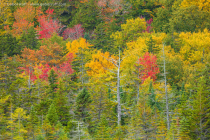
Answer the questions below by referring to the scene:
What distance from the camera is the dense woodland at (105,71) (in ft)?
109

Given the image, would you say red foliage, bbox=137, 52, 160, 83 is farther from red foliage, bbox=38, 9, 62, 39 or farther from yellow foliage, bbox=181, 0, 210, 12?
red foliage, bbox=38, 9, 62, 39

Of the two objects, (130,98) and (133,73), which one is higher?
(133,73)

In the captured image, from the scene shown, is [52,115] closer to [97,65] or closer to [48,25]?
[97,65]

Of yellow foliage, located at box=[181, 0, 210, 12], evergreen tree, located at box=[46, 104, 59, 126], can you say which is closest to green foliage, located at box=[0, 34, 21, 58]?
evergreen tree, located at box=[46, 104, 59, 126]

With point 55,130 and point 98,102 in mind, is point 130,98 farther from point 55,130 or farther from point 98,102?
point 55,130

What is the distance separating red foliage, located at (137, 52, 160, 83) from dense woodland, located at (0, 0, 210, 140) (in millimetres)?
175

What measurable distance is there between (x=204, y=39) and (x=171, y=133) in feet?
110

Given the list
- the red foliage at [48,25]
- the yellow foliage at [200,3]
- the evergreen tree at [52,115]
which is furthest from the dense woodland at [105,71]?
the red foliage at [48,25]

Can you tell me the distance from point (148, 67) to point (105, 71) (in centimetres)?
820

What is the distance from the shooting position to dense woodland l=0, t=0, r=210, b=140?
3337 centimetres

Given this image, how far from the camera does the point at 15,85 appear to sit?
42.0 metres

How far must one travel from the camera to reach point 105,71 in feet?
204

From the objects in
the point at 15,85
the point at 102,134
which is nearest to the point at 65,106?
the point at 15,85

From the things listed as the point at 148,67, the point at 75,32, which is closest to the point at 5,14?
the point at 75,32
